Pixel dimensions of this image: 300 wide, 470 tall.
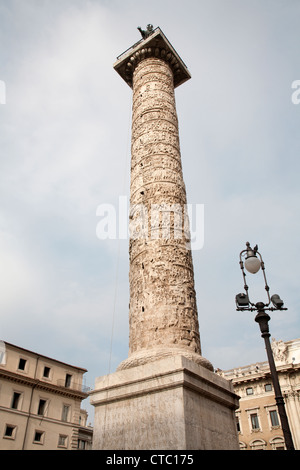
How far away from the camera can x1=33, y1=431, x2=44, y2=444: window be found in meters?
18.7

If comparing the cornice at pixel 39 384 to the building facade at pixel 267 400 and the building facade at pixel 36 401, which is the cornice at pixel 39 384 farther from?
the building facade at pixel 267 400

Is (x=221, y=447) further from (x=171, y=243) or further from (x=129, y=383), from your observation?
(x=171, y=243)

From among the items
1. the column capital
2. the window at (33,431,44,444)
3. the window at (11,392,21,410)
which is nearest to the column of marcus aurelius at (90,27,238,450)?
the column capital

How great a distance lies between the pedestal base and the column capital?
7.02 meters

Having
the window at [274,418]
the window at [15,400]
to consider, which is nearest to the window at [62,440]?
the window at [15,400]

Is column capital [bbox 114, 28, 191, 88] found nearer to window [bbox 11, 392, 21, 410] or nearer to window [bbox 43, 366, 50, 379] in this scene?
window [bbox 11, 392, 21, 410]

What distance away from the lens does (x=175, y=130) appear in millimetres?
7156

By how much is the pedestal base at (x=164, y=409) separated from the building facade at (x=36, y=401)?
51.6 ft

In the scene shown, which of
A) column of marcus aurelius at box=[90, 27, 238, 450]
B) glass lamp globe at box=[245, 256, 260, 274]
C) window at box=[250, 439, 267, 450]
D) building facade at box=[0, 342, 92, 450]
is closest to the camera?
column of marcus aurelius at box=[90, 27, 238, 450]

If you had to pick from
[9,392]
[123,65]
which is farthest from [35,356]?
[123,65]

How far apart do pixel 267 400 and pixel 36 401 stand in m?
13.5

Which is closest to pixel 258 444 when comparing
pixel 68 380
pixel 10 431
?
pixel 68 380

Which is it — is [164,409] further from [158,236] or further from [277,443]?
[277,443]
